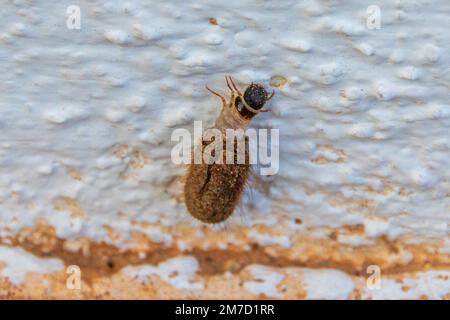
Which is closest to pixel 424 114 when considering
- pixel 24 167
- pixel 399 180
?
pixel 399 180

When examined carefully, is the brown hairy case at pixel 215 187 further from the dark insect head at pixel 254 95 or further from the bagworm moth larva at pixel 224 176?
the dark insect head at pixel 254 95

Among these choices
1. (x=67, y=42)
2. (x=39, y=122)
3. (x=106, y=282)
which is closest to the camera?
(x=67, y=42)

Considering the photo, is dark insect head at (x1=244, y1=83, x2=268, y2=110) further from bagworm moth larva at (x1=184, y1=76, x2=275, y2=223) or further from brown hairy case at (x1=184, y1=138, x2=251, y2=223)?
brown hairy case at (x1=184, y1=138, x2=251, y2=223)

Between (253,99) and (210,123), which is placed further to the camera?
(210,123)

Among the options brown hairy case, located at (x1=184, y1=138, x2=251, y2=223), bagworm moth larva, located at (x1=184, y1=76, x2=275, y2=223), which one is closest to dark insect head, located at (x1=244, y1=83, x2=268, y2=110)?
bagworm moth larva, located at (x1=184, y1=76, x2=275, y2=223)

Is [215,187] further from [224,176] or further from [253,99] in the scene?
[253,99]

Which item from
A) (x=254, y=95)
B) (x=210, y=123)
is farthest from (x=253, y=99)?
(x=210, y=123)

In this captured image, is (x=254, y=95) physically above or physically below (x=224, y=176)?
above

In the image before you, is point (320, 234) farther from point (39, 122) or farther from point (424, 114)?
point (39, 122)
